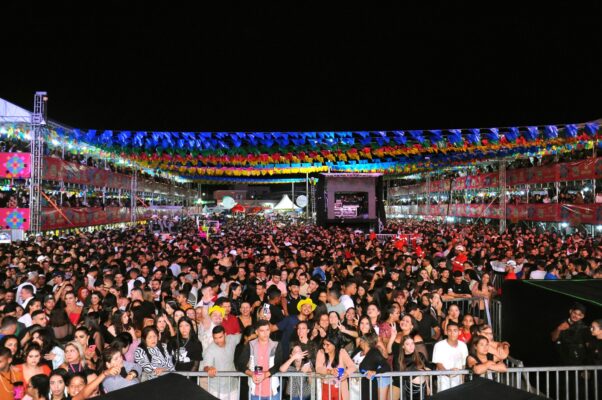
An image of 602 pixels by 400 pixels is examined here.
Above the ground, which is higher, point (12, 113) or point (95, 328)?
point (12, 113)

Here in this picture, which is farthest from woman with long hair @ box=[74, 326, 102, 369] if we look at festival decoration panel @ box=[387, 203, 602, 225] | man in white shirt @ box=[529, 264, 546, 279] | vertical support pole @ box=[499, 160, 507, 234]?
vertical support pole @ box=[499, 160, 507, 234]

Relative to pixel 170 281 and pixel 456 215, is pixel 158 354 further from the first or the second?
pixel 456 215

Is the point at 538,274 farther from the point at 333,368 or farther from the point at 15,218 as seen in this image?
the point at 15,218

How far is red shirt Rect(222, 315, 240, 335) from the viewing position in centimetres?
677

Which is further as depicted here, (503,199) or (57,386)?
(503,199)

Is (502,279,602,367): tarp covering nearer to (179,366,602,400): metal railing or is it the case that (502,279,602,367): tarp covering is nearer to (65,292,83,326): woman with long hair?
(179,366,602,400): metal railing

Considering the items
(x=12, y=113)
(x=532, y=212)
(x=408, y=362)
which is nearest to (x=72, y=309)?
(x=408, y=362)

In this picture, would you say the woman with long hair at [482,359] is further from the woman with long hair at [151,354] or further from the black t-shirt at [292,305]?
the woman with long hair at [151,354]

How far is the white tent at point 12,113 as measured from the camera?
20219 mm

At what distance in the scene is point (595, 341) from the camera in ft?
20.4

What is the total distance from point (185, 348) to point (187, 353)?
75mm

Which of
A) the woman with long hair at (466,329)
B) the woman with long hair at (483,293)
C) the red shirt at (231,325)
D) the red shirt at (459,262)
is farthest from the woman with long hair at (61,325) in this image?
the red shirt at (459,262)

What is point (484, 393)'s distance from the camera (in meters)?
3.01

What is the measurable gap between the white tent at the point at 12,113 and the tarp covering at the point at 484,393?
820 inches
